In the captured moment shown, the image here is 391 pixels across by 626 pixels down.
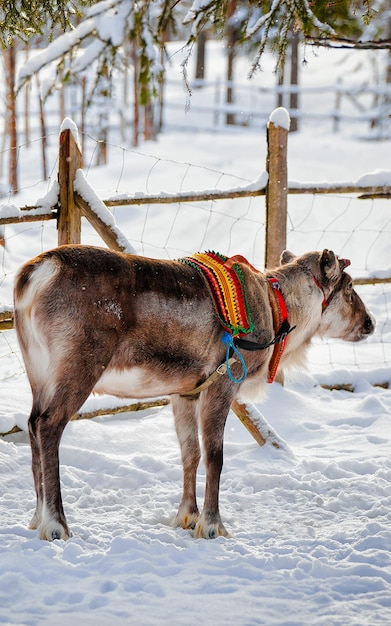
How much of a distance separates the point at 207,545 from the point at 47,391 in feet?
3.51

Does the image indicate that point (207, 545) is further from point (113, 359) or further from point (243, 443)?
point (243, 443)

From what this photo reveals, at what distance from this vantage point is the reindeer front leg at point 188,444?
4453 mm

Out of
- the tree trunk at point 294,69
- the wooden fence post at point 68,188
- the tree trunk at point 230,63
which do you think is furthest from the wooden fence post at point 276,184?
the tree trunk at point 230,63

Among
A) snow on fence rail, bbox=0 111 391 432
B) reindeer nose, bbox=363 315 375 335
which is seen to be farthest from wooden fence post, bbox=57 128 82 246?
reindeer nose, bbox=363 315 375 335

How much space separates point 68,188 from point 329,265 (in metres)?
1.78

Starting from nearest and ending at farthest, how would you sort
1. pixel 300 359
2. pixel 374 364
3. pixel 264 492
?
pixel 264 492 < pixel 300 359 < pixel 374 364

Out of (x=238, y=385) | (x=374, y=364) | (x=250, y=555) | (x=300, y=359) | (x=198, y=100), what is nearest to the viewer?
(x=250, y=555)

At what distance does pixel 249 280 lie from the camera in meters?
4.52

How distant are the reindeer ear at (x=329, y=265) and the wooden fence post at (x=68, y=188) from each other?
1630 millimetres

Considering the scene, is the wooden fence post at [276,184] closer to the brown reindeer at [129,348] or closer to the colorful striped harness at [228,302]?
the brown reindeer at [129,348]

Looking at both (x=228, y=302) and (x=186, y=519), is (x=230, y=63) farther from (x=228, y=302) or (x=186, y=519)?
(x=186, y=519)

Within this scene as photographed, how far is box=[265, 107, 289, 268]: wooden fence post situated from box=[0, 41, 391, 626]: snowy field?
1078 millimetres

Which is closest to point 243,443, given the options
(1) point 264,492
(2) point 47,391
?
(1) point 264,492

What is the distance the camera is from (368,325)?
522 cm
